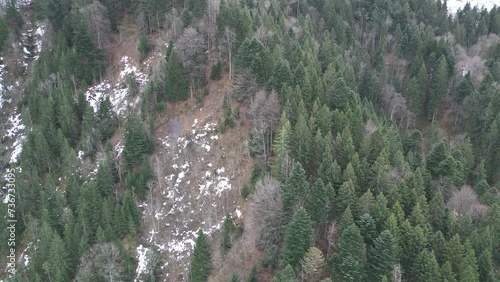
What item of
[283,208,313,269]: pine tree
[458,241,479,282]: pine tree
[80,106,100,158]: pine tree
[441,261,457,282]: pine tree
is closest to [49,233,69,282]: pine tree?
[80,106,100,158]: pine tree

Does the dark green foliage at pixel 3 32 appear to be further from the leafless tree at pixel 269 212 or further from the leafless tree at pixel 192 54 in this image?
the leafless tree at pixel 269 212

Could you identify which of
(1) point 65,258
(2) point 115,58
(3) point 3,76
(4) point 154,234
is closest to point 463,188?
(4) point 154,234

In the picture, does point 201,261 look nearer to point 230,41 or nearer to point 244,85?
point 244,85

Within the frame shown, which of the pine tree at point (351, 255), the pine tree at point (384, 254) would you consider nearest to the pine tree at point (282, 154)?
the pine tree at point (351, 255)

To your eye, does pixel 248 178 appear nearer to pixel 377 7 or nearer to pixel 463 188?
pixel 463 188

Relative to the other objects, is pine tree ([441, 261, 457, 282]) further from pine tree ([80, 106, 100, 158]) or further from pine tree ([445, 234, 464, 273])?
pine tree ([80, 106, 100, 158])

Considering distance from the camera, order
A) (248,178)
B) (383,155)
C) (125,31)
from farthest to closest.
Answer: (125,31) → (248,178) → (383,155)
